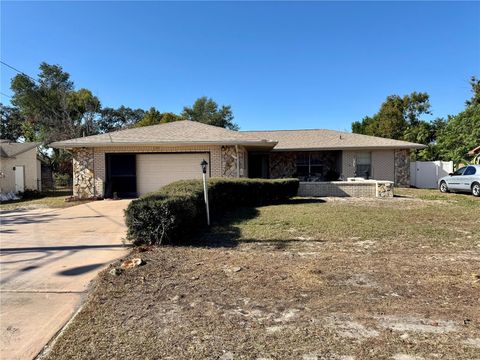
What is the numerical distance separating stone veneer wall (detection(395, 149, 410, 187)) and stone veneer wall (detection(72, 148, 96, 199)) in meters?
16.7

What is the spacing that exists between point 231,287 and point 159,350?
4.61 ft

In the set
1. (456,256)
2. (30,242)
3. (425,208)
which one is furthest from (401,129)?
(30,242)

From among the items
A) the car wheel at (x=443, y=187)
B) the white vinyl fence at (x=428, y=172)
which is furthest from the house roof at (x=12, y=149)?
the white vinyl fence at (x=428, y=172)

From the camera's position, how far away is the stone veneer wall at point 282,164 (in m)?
22.2

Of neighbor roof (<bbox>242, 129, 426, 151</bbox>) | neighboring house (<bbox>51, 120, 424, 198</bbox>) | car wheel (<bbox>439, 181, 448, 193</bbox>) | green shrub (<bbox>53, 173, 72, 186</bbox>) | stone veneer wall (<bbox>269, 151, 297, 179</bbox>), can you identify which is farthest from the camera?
green shrub (<bbox>53, 173, 72, 186</bbox>)

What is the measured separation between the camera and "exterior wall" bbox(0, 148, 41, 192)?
1992 cm

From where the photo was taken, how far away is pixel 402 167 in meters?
20.7

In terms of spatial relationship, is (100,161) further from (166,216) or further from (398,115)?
(398,115)

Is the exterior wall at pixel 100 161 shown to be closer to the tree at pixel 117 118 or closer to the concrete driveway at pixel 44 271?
the concrete driveway at pixel 44 271

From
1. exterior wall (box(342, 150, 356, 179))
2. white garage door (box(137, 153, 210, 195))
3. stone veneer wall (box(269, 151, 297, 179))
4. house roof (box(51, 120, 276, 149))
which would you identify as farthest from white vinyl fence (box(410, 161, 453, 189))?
white garage door (box(137, 153, 210, 195))

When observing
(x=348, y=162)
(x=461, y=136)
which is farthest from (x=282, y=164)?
(x=461, y=136)

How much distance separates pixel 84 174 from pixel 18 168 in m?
8.75

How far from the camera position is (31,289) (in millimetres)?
4059

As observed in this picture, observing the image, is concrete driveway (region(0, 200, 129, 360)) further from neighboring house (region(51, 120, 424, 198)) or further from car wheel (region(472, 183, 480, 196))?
car wheel (region(472, 183, 480, 196))
